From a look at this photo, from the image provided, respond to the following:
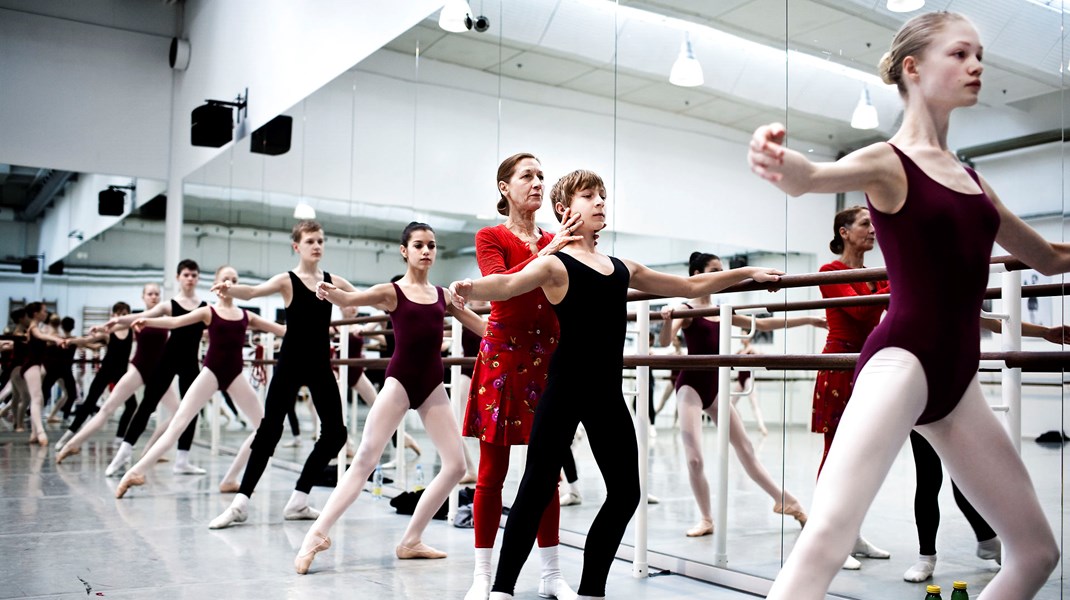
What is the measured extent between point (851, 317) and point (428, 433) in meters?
1.80

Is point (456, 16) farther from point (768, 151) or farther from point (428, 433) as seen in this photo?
point (768, 151)

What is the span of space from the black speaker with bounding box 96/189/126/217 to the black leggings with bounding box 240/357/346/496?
8.66m

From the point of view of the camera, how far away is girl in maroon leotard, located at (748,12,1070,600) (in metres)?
1.61

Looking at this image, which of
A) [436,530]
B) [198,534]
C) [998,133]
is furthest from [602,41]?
[198,534]

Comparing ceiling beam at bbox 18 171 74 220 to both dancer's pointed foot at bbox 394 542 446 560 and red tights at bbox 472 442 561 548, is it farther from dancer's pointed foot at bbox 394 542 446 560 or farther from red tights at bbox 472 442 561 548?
red tights at bbox 472 442 561 548

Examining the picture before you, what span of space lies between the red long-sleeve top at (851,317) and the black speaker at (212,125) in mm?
8168

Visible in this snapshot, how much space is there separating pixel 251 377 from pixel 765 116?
835cm

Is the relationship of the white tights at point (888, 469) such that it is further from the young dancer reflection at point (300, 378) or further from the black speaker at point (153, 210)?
the black speaker at point (153, 210)

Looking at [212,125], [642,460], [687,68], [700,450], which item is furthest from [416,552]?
[212,125]

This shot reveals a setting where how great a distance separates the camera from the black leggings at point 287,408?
4820 mm

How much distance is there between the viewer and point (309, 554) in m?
3.68

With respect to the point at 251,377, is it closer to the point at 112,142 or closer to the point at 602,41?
the point at 112,142

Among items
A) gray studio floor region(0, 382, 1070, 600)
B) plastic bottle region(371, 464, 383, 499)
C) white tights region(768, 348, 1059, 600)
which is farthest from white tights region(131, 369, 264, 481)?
white tights region(768, 348, 1059, 600)

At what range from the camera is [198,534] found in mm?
4520
